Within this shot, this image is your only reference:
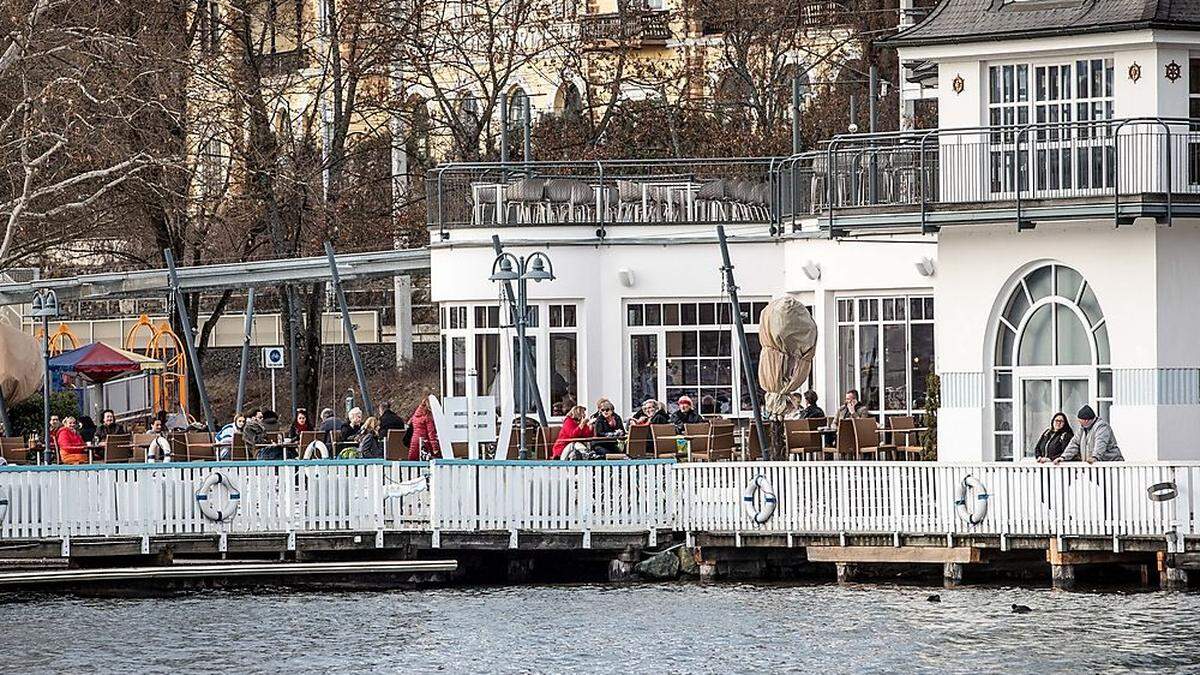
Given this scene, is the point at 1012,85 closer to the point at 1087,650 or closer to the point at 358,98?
the point at 1087,650

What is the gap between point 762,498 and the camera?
3453cm

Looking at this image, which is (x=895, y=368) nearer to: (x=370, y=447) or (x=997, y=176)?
(x=997, y=176)

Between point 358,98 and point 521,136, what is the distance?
6755 millimetres

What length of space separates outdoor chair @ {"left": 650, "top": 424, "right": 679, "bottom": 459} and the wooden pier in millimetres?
2371

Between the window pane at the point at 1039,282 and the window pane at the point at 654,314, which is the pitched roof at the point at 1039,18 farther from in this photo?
the window pane at the point at 654,314

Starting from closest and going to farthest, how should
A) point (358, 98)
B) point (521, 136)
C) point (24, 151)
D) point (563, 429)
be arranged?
point (563, 429) < point (24, 151) < point (358, 98) < point (521, 136)

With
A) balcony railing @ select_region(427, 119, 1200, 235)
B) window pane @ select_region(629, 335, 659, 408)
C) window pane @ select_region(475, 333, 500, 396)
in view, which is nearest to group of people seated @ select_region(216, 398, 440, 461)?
window pane @ select_region(475, 333, 500, 396)

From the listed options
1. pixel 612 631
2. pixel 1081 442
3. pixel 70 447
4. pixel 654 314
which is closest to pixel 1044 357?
pixel 1081 442

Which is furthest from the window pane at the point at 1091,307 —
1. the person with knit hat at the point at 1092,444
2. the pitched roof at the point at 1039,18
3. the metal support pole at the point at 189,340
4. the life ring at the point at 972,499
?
the metal support pole at the point at 189,340

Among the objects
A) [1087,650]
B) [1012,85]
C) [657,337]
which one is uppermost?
[1012,85]

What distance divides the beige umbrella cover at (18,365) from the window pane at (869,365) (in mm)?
12982

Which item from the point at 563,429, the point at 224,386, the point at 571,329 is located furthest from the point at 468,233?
the point at 224,386

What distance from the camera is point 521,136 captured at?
211 ft

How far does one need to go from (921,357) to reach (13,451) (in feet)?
44.6
